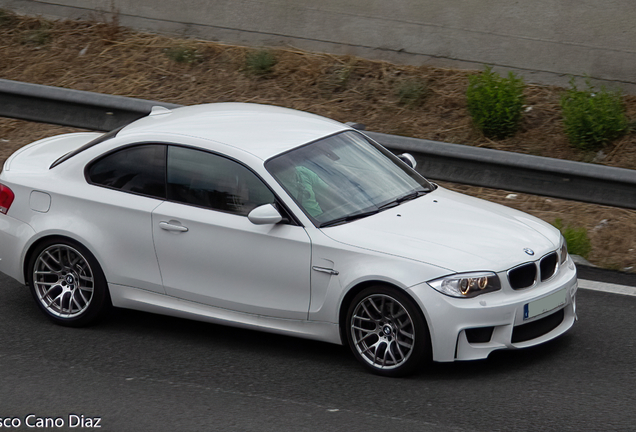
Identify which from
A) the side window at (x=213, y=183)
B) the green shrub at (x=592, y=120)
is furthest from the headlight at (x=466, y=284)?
the green shrub at (x=592, y=120)

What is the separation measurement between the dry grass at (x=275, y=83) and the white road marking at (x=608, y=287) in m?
1.94

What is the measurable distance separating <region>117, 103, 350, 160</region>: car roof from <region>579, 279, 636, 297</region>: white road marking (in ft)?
7.63

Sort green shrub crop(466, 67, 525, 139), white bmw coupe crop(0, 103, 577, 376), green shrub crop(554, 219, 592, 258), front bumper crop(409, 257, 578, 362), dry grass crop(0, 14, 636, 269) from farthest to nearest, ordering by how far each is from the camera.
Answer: dry grass crop(0, 14, 636, 269)
green shrub crop(466, 67, 525, 139)
green shrub crop(554, 219, 592, 258)
white bmw coupe crop(0, 103, 577, 376)
front bumper crop(409, 257, 578, 362)

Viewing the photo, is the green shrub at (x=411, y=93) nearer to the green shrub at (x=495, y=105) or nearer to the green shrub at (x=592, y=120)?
the green shrub at (x=495, y=105)

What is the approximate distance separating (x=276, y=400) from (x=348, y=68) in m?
7.18

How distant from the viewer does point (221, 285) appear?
6.21m

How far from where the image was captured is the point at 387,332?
5797 mm

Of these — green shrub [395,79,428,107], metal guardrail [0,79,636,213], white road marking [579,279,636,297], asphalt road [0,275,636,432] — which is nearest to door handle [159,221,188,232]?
asphalt road [0,275,636,432]

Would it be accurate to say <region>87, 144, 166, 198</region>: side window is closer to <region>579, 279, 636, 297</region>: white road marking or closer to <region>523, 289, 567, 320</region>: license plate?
<region>523, 289, 567, 320</region>: license plate

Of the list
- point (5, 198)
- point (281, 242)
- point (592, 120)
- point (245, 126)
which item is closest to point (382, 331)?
point (281, 242)

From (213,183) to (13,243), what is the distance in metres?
1.63

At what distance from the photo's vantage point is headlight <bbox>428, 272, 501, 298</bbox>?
5.61 meters

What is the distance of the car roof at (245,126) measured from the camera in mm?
6410

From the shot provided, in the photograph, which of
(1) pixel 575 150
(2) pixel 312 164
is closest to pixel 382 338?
(2) pixel 312 164
